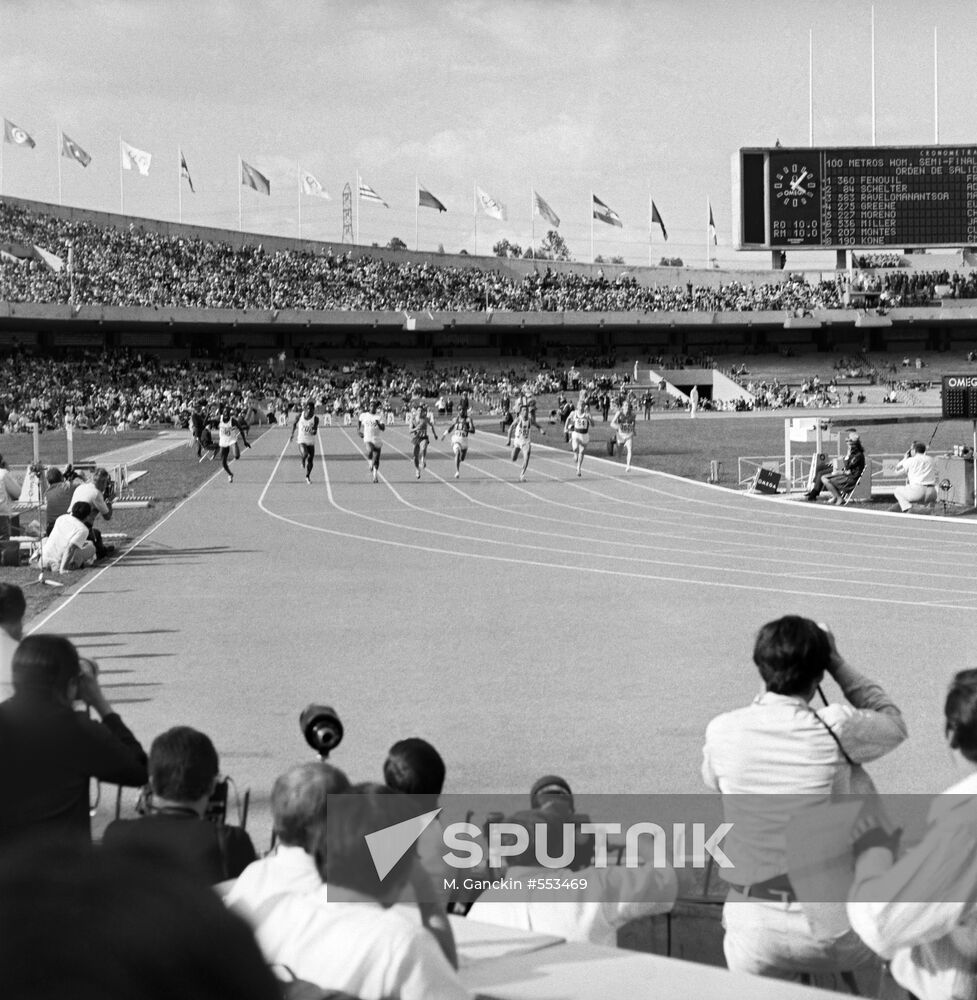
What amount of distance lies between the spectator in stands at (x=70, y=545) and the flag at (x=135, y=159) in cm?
7734

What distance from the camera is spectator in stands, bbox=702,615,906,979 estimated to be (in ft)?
14.1

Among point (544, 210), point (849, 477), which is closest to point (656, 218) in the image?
point (544, 210)

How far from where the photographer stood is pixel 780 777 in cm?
441

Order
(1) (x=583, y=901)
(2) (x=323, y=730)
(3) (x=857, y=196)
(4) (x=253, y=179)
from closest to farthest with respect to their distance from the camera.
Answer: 1. (1) (x=583, y=901)
2. (2) (x=323, y=730)
3. (3) (x=857, y=196)
4. (4) (x=253, y=179)

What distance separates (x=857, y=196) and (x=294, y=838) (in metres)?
63.7

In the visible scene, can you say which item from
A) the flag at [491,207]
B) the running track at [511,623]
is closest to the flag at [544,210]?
the flag at [491,207]

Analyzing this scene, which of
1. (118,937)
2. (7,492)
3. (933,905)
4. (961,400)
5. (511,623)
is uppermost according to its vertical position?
(961,400)

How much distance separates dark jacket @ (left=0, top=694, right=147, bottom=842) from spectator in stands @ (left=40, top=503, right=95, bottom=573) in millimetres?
12812

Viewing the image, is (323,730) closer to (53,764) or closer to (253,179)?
(53,764)

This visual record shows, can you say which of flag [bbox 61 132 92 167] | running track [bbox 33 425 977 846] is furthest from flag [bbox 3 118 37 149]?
running track [bbox 33 425 977 846]

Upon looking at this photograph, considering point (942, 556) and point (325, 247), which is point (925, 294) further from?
point (942, 556)

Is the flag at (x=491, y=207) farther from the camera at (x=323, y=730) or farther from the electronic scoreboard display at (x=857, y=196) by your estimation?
the camera at (x=323, y=730)

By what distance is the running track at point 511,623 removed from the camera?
360 inches

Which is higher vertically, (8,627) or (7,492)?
(7,492)
